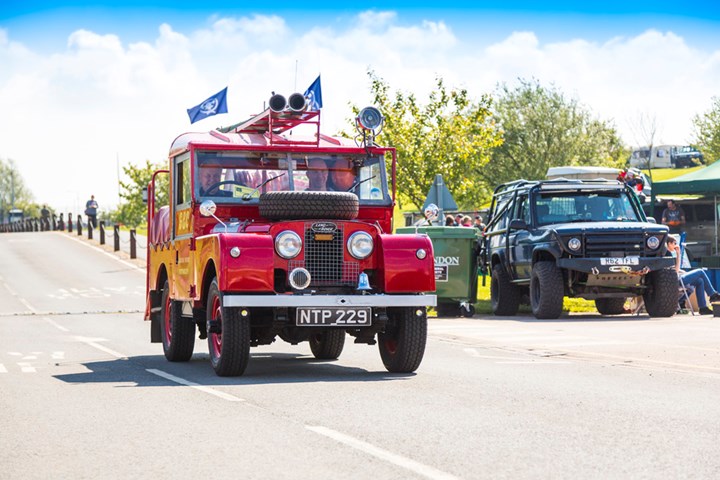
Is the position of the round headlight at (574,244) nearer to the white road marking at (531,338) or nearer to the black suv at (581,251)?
the black suv at (581,251)

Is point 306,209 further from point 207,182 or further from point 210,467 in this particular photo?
point 210,467

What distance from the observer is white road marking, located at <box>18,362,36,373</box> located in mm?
13378

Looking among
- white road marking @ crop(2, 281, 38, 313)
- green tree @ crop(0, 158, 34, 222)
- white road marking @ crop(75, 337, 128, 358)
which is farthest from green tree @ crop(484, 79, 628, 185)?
green tree @ crop(0, 158, 34, 222)

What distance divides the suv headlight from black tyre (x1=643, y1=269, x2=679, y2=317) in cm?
43

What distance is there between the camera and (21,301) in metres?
29.7

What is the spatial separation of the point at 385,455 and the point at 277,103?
22.5 ft

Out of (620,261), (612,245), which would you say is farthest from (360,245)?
(612,245)

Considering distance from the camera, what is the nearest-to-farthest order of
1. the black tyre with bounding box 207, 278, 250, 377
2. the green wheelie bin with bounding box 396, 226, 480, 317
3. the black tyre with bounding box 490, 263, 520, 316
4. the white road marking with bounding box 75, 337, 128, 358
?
1. the black tyre with bounding box 207, 278, 250, 377
2. the white road marking with bounding box 75, 337, 128, 358
3. the green wheelie bin with bounding box 396, 226, 480, 317
4. the black tyre with bounding box 490, 263, 520, 316

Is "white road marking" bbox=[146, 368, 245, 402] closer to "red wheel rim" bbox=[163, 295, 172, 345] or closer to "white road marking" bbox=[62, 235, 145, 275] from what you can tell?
"red wheel rim" bbox=[163, 295, 172, 345]

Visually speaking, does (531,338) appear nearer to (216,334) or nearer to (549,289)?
(549,289)

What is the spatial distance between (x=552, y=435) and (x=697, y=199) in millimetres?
25237

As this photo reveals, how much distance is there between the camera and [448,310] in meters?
23.9

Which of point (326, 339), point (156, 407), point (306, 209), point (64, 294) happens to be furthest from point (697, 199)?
point (156, 407)

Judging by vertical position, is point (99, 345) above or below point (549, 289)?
below
